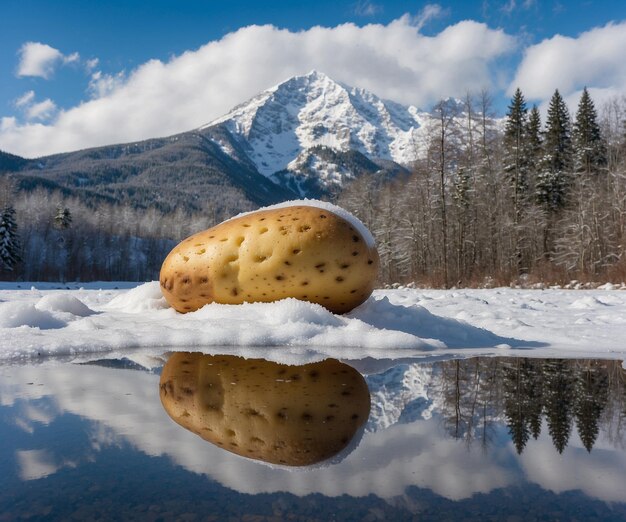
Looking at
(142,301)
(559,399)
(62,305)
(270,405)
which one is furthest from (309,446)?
(142,301)

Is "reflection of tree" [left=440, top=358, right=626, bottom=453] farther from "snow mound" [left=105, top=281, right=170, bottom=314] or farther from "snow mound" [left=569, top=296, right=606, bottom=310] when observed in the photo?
"snow mound" [left=105, top=281, right=170, bottom=314]

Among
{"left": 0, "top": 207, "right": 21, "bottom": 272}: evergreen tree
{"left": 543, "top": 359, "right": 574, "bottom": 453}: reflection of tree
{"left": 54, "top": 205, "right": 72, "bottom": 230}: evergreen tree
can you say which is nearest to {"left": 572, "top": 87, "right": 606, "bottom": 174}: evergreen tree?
{"left": 543, "top": 359, "right": 574, "bottom": 453}: reflection of tree

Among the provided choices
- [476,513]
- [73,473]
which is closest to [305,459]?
[476,513]

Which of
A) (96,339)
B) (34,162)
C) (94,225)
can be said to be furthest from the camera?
(34,162)

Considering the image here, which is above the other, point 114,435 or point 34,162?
point 34,162

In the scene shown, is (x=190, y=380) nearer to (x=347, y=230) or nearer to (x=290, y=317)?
(x=290, y=317)

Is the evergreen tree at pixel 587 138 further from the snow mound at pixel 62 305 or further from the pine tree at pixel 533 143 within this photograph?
the snow mound at pixel 62 305

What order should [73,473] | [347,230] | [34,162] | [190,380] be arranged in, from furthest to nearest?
[34,162] → [347,230] → [190,380] → [73,473]

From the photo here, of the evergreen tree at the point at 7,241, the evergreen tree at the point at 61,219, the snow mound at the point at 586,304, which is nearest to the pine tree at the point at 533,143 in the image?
the snow mound at the point at 586,304
